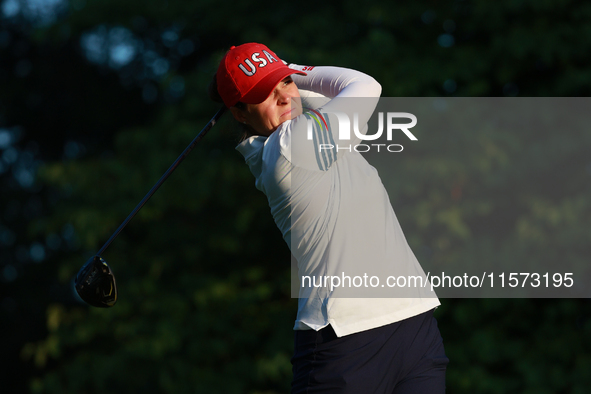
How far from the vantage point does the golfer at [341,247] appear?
1.86m

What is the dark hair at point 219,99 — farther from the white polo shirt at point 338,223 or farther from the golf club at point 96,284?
the golf club at point 96,284

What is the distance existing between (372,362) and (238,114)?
851mm

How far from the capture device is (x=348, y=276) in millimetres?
1900

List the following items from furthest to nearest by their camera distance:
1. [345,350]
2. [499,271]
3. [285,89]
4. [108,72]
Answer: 1. [108,72]
2. [499,271]
3. [285,89]
4. [345,350]

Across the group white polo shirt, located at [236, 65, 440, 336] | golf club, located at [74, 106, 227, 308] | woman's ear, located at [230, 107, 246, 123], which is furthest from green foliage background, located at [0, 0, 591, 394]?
white polo shirt, located at [236, 65, 440, 336]

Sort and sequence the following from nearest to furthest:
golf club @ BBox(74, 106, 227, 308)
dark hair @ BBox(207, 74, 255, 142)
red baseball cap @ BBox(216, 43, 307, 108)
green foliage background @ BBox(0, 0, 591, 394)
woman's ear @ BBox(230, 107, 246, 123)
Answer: red baseball cap @ BBox(216, 43, 307, 108) < woman's ear @ BBox(230, 107, 246, 123) < dark hair @ BBox(207, 74, 255, 142) < golf club @ BBox(74, 106, 227, 308) < green foliage background @ BBox(0, 0, 591, 394)

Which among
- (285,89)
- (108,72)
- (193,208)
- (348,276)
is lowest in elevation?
(348,276)

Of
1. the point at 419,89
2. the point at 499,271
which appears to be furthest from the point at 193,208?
the point at 499,271

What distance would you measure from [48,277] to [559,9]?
7.31 m

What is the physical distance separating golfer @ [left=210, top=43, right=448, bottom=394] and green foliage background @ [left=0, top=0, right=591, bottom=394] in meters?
3.05

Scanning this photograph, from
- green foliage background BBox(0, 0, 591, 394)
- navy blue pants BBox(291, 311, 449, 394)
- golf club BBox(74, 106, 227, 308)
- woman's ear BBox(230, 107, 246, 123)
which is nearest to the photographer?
navy blue pants BBox(291, 311, 449, 394)

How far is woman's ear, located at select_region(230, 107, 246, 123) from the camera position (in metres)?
2.12

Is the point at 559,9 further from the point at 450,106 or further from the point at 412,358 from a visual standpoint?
the point at 412,358

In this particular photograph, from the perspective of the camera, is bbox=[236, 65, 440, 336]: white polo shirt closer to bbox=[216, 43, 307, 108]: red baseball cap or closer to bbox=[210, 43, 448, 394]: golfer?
bbox=[210, 43, 448, 394]: golfer
